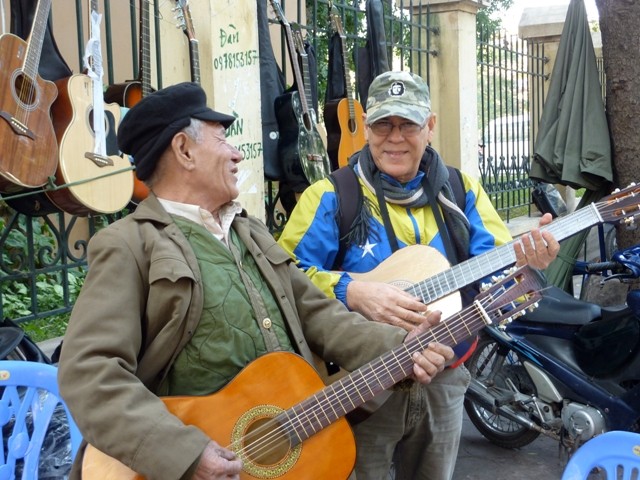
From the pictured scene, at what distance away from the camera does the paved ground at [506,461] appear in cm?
431

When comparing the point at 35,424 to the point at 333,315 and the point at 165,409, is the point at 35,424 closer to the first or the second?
the point at 165,409

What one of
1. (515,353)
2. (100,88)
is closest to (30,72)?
(100,88)

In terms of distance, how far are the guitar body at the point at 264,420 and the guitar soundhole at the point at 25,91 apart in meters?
1.85

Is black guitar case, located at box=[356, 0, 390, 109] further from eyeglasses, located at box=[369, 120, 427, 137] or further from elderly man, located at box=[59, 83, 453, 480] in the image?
elderly man, located at box=[59, 83, 453, 480]

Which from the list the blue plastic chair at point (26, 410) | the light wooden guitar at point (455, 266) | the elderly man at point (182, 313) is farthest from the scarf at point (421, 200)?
the blue plastic chair at point (26, 410)

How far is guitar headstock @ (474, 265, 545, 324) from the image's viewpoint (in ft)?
7.77

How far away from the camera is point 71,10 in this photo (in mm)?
7094

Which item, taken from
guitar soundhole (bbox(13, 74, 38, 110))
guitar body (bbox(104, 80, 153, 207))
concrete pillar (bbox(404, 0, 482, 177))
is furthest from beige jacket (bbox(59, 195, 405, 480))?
concrete pillar (bbox(404, 0, 482, 177))

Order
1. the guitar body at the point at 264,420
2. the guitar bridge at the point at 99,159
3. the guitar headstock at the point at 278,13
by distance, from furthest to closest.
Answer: the guitar headstock at the point at 278,13, the guitar bridge at the point at 99,159, the guitar body at the point at 264,420

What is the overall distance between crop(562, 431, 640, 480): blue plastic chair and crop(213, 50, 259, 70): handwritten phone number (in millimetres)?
3024

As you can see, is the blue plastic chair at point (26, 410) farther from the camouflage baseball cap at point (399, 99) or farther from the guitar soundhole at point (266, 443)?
the camouflage baseball cap at point (399, 99)

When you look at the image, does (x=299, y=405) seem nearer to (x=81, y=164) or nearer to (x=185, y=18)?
(x=81, y=164)

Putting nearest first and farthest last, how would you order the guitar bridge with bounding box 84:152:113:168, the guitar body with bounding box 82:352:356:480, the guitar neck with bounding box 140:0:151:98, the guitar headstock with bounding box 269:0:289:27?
the guitar body with bounding box 82:352:356:480 < the guitar bridge with bounding box 84:152:113:168 < the guitar neck with bounding box 140:0:151:98 < the guitar headstock with bounding box 269:0:289:27

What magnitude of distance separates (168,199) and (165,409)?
0.60 m
